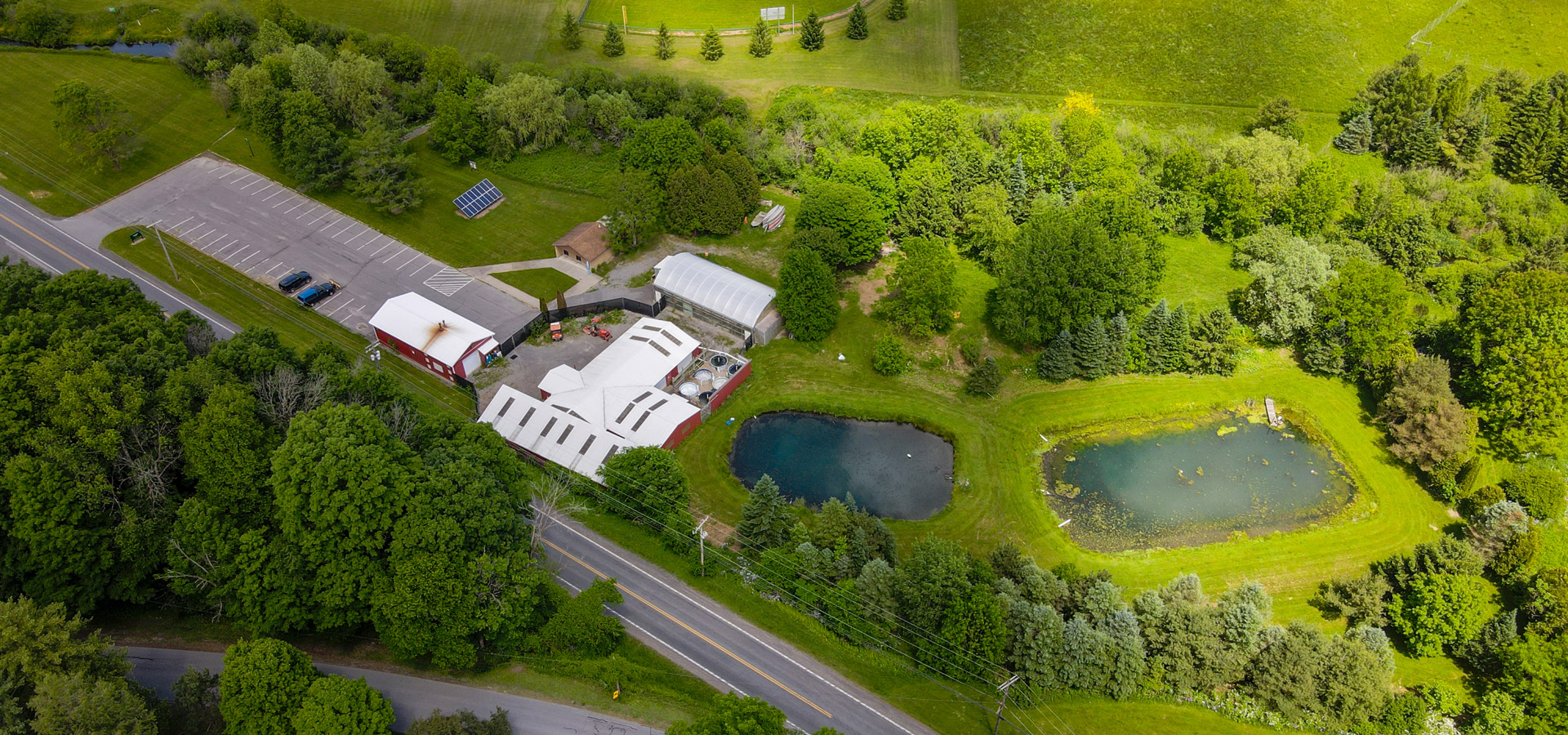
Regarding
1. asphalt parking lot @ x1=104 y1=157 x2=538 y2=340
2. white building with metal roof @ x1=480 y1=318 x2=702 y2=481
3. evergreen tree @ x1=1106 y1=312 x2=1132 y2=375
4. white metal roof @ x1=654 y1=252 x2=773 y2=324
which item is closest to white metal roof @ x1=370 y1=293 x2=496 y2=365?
asphalt parking lot @ x1=104 y1=157 x2=538 y2=340

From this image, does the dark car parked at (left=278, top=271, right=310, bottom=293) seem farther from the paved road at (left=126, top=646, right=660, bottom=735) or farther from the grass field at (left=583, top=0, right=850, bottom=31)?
the grass field at (left=583, top=0, right=850, bottom=31)

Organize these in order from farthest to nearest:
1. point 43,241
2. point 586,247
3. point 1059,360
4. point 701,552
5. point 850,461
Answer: point 586,247
point 43,241
point 1059,360
point 850,461
point 701,552

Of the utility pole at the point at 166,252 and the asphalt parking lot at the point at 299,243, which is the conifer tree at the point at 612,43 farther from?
the utility pole at the point at 166,252

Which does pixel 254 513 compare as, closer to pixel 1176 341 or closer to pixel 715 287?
pixel 715 287

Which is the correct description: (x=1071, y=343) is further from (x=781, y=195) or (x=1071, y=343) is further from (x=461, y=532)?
(x=461, y=532)

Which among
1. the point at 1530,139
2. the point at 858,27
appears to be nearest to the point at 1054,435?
the point at 858,27

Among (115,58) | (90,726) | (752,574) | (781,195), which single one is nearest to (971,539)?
(752,574)

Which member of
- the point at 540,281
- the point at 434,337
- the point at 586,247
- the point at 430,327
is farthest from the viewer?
the point at 586,247
